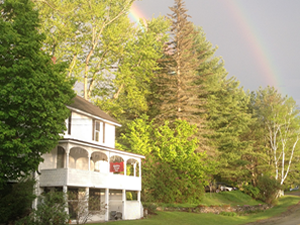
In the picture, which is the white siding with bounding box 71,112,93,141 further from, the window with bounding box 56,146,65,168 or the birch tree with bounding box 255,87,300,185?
the birch tree with bounding box 255,87,300,185

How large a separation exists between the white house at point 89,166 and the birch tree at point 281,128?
37.5 meters

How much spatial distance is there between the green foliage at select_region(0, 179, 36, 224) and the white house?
5.47 feet

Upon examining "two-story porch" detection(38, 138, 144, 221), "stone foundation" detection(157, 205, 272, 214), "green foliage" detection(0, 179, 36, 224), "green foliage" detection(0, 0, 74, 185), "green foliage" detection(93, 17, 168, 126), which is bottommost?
"stone foundation" detection(157, 205, 272, 214)

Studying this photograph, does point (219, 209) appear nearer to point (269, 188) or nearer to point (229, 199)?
point (229, 199)

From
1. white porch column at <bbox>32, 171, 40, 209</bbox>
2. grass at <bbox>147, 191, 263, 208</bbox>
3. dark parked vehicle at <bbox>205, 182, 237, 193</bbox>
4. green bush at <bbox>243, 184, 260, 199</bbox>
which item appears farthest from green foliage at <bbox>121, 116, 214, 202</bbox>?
white porch column at <bbox>32, 171, 40, 209</bbox>

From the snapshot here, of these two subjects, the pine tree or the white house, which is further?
the pine tree

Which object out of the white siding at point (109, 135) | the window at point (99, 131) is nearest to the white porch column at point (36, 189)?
the window at point (99, 131)

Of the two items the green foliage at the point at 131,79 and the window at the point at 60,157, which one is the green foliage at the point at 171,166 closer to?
the green foliage at the point at 131,79

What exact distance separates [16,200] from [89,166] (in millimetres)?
7336

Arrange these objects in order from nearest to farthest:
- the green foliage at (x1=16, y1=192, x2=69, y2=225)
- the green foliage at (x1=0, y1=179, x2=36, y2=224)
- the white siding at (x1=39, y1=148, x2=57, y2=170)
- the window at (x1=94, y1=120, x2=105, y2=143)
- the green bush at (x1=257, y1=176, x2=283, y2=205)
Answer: the green foliage at (x1=0, y1=179, x2=36, y2=224), the green foliage at (x1=16, y1=192, x2=69, y2=225), the white siding at (x1=39, y1=148, x2=57, y2=170), the window at (x1=94, y1=120, x2=105, y2=143), the green bush at (x1=257, y1=176, x2=283, y2=205)

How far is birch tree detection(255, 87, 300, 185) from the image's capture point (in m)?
63.2

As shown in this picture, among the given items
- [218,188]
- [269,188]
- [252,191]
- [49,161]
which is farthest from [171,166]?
[252,191]

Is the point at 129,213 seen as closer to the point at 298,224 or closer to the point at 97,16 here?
the point at 298,224

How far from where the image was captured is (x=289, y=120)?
6331 cm
